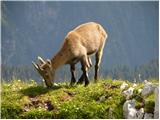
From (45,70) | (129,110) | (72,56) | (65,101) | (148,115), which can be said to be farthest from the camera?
(72,56)

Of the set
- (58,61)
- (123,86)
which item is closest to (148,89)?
(123,86)

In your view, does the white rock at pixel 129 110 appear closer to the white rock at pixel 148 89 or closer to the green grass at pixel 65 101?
the green grass at pixel 65 101

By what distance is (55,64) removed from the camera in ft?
58.4

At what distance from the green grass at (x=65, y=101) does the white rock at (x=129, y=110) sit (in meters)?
0.12

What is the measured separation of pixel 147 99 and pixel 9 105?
364 cm

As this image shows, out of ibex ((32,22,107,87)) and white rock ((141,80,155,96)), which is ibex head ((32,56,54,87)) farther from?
white rock ((141,80,155,96))

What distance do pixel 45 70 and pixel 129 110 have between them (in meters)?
5.18

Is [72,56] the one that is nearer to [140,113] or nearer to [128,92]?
[128,92]

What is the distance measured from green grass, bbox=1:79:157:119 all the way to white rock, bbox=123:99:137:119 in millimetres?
120

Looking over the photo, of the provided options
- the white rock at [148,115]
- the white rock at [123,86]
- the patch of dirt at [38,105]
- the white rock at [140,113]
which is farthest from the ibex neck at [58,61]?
the white rock at [148,115]

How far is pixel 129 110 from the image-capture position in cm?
1287

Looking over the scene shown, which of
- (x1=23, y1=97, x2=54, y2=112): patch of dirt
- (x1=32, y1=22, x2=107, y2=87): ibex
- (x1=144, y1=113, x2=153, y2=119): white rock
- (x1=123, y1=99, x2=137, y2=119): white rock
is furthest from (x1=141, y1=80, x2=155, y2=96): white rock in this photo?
(x1=32, y1=22, x2=107, y2=87): ibex

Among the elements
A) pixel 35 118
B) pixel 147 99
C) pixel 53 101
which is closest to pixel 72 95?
pixel 53 101

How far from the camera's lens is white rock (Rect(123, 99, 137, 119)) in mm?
12680
